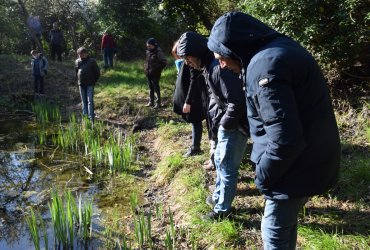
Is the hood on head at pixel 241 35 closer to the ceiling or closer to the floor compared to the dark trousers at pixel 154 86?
closer to the ceiling

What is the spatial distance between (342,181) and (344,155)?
807mm

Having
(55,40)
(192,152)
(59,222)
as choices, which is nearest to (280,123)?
(59,222)

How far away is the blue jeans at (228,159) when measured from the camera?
10.8ft

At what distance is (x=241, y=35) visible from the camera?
6.46 feet

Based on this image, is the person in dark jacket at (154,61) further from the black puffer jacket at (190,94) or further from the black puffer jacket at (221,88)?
the black puffer jacket at (221,88)

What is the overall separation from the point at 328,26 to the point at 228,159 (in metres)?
3.13

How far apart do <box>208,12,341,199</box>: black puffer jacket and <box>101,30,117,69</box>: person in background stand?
11.6 metres

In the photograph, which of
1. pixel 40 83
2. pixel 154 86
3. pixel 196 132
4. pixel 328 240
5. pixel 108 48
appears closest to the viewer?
pixel 328 240

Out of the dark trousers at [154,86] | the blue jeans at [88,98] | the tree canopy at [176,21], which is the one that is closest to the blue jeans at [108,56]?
the tree canopy at [176,21]

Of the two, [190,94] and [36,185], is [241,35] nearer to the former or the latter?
[190,94]

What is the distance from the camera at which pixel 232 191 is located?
338 centimetres

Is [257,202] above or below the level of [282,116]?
below

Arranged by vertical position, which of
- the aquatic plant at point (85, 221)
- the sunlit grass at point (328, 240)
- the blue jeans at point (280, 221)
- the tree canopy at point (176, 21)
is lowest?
the aquatic plant at point (85, 221)

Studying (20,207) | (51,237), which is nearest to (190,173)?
(51,237)
